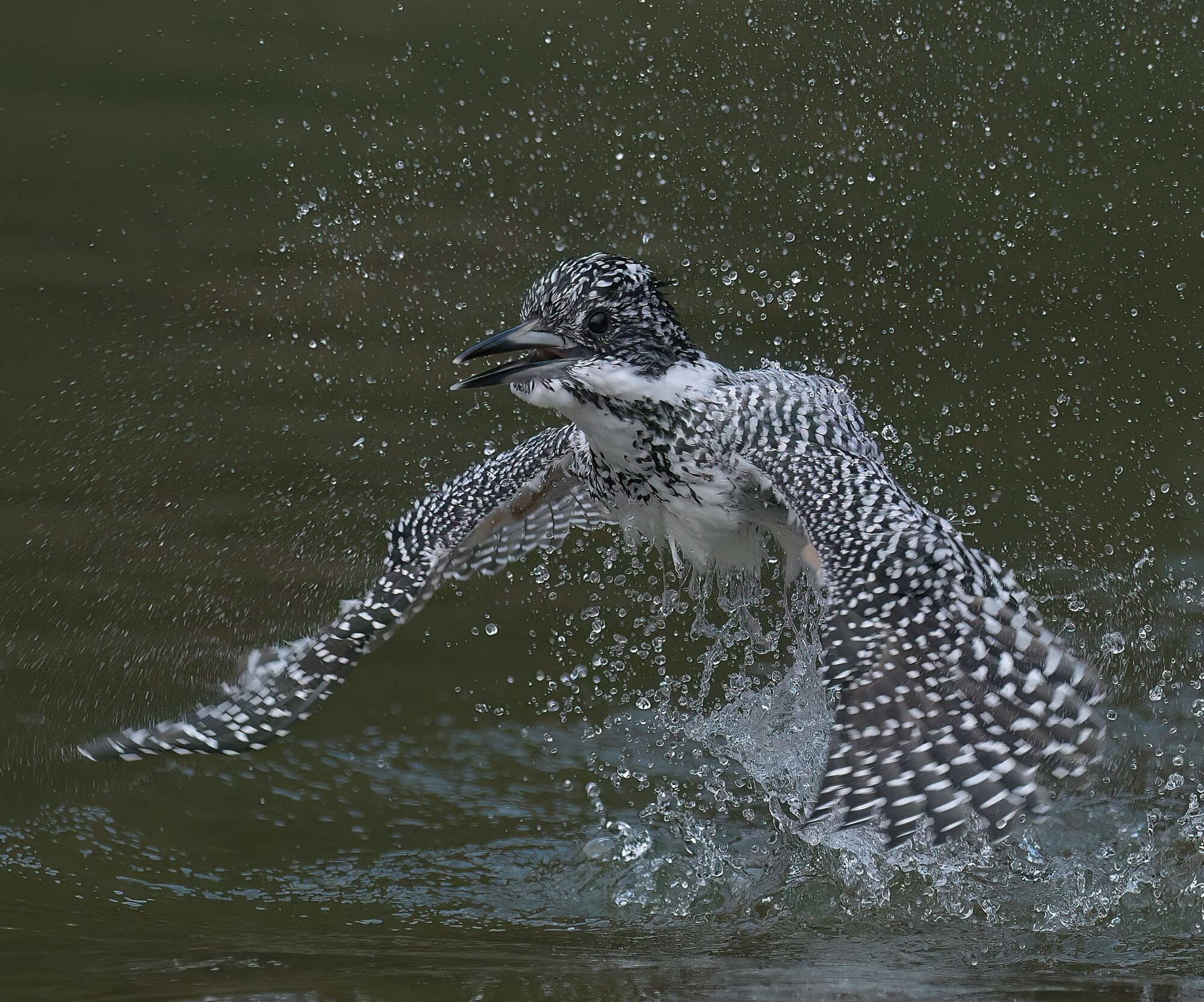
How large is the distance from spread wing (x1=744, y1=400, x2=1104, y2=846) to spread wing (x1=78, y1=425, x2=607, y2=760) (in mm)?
1562

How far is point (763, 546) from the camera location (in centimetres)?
575

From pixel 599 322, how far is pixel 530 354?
265 millimetres

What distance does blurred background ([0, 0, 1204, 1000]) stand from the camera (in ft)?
16.7

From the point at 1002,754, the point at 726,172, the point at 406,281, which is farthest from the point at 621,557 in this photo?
the point at 1002,754

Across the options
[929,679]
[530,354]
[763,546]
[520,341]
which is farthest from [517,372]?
[929,679]

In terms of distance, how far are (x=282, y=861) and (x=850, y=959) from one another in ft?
8.13

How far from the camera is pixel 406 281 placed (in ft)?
31.2

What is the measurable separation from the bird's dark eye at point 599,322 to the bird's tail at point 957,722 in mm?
1412

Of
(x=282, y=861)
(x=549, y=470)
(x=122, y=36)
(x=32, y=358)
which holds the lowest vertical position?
(x=282, y=861)

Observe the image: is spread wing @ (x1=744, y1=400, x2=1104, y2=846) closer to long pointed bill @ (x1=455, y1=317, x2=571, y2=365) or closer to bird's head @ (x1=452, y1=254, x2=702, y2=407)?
bird's head @ (x1=452, y1=254, x2=702, y2=407)

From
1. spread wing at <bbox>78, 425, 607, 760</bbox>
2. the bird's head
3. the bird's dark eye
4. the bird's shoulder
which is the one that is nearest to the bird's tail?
the bird's shoulder

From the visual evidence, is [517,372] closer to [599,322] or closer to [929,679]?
[599,322]

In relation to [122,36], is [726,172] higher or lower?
lower

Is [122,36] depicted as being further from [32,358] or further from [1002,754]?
[1002,754]
